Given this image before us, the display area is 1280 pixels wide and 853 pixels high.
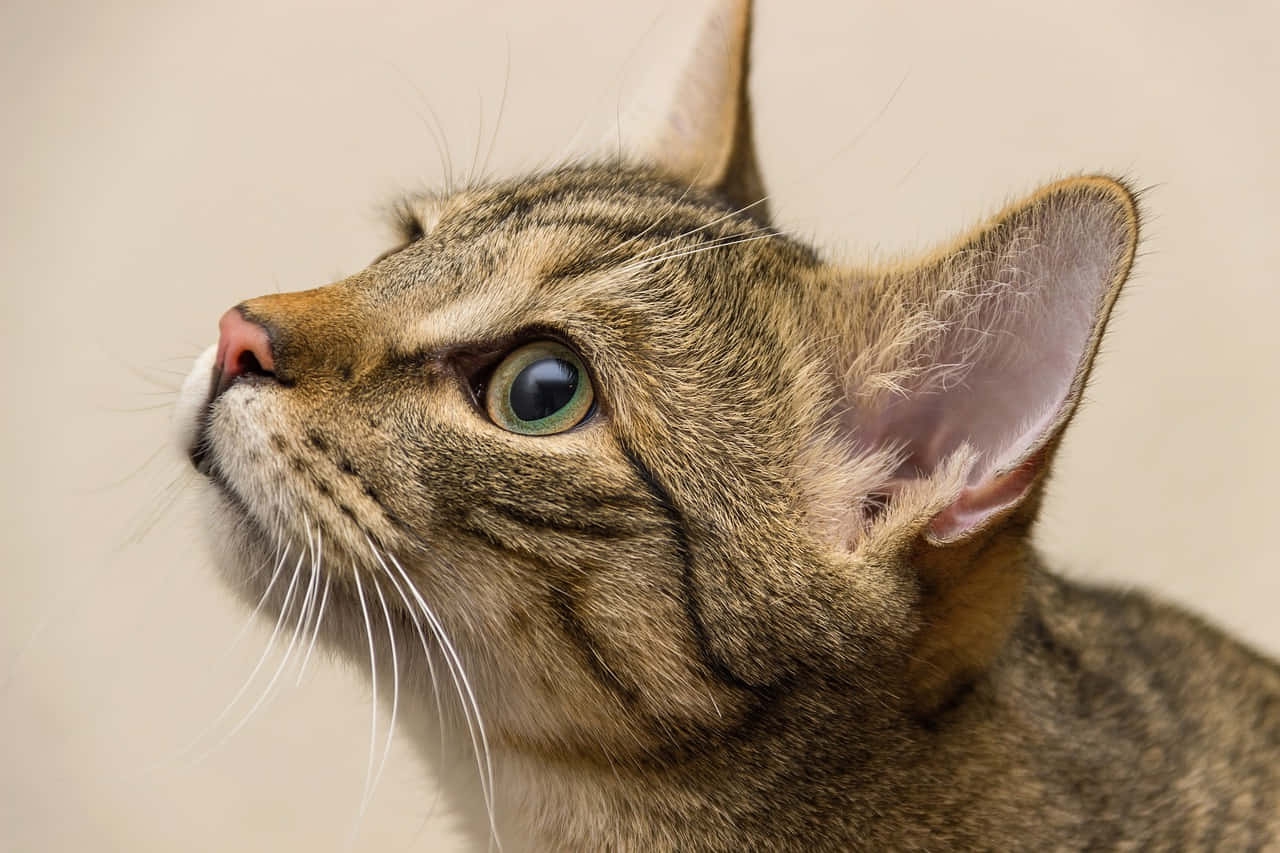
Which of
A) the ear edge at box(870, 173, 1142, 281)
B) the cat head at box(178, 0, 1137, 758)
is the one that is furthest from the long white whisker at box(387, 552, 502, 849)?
the ear edge at box(870, 173, 1142, 281)

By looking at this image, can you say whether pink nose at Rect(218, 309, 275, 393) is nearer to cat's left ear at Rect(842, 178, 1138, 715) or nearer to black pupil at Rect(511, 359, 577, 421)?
black pupil at Rect(511, 359, 577, 421)

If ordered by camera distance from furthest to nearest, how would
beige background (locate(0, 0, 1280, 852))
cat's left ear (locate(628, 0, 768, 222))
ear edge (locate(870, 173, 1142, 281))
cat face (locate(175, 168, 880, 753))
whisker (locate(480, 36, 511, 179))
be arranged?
beige background (locate(0, 0, 1280, 852))
whisker (locate(480, 36, 511, 179))
cat's left ear (locate(628, 0, 768, 222))
cat face (locate(175, 168, 880, 753))
ear edge (locate(870, 173, 1142, 281))

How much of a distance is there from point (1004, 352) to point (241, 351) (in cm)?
→ 66

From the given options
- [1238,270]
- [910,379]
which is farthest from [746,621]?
[1238,270]

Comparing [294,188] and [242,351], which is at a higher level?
[294,188]

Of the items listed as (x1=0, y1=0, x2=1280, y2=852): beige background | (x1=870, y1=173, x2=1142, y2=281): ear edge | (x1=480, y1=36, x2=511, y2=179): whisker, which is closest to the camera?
(x1=870, y1=173, x2=1142, y2=281): ear edge

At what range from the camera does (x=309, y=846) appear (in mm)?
1750

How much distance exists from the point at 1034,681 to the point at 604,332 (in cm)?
60

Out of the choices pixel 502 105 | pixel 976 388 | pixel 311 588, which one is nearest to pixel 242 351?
pixel 311 588

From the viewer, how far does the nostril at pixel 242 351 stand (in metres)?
0.96

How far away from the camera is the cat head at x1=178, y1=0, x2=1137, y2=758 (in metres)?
0.92

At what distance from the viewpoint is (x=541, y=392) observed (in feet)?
3.22

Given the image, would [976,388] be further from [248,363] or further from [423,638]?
[248,363]

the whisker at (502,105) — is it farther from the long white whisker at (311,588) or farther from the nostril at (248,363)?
the long white whisker at (311,588)
